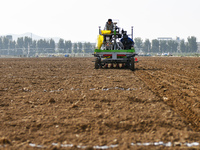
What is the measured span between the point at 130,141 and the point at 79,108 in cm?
233

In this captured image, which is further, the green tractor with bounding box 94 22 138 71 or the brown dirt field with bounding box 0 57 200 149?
the green tractor with bounding box 94 22 138 71

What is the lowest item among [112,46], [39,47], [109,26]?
[112,46]

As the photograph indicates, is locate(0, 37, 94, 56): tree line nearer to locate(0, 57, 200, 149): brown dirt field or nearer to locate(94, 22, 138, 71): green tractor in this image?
locate(94, 22, 138, 71): green tractor

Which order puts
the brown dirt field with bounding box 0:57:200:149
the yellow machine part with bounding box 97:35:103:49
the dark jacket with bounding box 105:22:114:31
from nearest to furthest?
the brown dirt field with bounding box 0:57:200:149 < the yellow machine part with bounding box 97:35:103:49 < the dark jacket with bounding box 105:22:114:31

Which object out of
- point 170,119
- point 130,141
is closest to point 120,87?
point 170,119

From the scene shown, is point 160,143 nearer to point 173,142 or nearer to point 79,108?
point 173,142

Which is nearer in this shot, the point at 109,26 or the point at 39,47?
the point at 109,26

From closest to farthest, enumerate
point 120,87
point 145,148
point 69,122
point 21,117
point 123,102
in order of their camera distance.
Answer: point 145,148
point 69,122
point 21,117
point 123,102
point 120,87

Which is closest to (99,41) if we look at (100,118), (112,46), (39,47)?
(112,46)

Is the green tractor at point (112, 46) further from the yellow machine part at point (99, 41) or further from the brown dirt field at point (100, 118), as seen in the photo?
the brown dirt field at point (100, 118)

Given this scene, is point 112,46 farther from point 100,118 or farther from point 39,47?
point 39,47

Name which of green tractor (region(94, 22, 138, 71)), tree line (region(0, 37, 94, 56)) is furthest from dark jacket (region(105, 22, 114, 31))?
tree line (region(0, 37, 94, 56))

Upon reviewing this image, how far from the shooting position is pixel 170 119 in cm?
528

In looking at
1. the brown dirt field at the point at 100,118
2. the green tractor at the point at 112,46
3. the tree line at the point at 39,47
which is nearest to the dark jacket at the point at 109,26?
the green tractor at the point at 112,46
